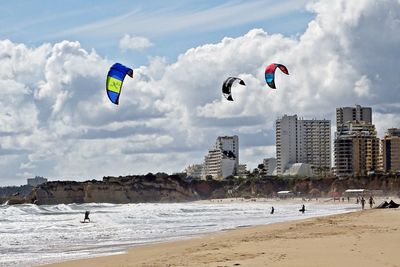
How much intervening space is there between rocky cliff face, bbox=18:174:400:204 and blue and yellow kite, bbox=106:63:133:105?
10047 cm

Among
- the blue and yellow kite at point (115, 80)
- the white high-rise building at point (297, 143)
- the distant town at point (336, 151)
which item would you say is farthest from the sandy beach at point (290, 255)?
the white high-rise building at point (297, 143)

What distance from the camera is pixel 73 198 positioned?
425 ft

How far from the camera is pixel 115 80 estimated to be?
24.5m

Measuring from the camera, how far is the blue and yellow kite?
24328 millimetres

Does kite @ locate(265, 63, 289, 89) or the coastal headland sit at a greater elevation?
kite @ locate(265, 63, 289, 89)

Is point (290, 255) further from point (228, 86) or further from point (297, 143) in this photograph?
point (297, 143)

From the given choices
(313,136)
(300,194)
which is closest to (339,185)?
(300,194)

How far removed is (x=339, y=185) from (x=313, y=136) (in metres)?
63.9

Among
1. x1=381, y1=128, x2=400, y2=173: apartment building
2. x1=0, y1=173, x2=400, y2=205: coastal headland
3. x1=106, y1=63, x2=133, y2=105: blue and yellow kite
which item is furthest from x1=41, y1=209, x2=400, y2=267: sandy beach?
x1=381, y1=128, x2=400, y2=173: apartment building

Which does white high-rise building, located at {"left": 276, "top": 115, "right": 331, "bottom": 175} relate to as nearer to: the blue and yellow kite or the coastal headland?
the coastal headland

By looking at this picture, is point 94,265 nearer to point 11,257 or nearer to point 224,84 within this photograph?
point 11,257

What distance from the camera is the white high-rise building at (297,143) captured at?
191000mm

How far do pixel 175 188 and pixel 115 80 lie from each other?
120833 millimetres

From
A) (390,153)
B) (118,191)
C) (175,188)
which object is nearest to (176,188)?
(175,188)
